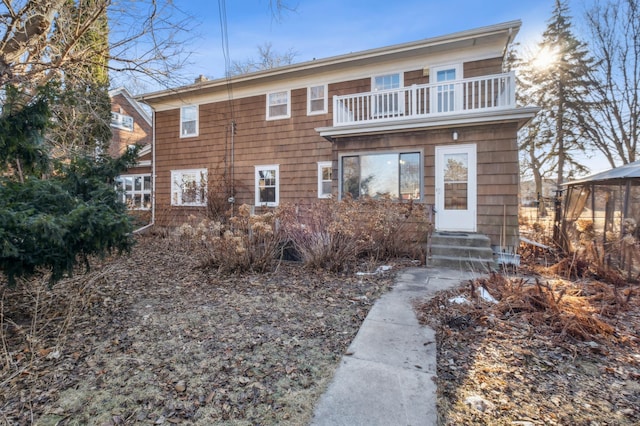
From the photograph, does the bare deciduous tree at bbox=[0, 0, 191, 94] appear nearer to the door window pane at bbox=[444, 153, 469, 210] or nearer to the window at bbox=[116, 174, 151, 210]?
the door window pane at bbox=[444, 153, 469, 210]

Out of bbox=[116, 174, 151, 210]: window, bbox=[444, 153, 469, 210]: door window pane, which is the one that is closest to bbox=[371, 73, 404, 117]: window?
bbox=[444, 153, 469, 210]: door window pane

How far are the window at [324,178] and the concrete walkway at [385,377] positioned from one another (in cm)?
643

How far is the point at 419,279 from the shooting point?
520 cm

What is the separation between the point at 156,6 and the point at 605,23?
18479mm

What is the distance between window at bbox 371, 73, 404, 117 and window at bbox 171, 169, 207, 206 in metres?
6.66

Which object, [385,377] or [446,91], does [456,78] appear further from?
[385,377]

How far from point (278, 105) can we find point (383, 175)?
4843 millimetres

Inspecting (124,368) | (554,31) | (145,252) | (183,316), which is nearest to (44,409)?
(124,368)

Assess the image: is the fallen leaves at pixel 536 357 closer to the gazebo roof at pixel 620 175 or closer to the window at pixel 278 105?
the gazebo roof at pixel 620 175

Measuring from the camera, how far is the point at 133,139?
19.5m

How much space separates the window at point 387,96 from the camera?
332 inches

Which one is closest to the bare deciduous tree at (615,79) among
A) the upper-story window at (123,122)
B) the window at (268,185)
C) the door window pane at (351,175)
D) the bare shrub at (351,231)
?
the bare shrub at (351,231)

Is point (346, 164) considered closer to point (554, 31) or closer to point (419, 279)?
point (419, 279)

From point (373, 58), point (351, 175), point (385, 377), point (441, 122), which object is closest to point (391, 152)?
point (351, 175)
